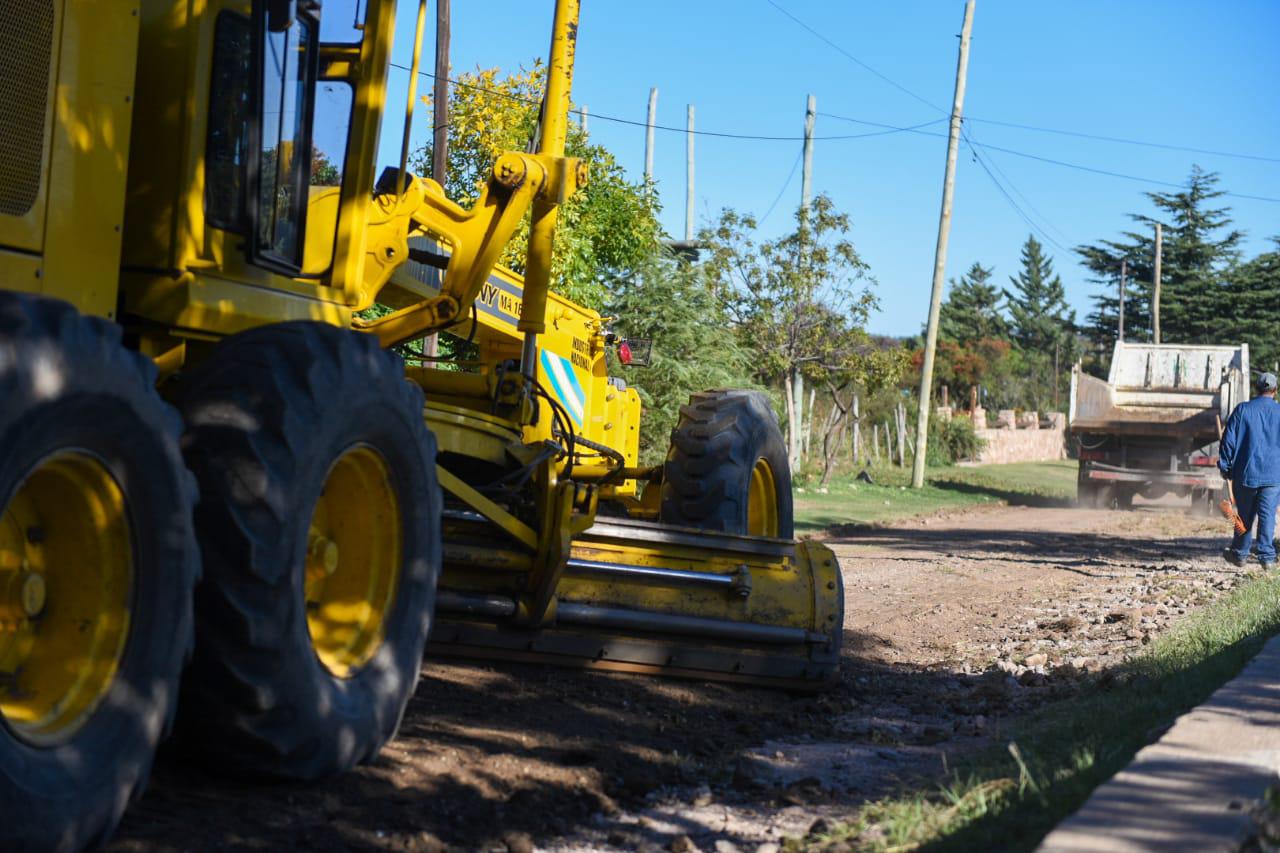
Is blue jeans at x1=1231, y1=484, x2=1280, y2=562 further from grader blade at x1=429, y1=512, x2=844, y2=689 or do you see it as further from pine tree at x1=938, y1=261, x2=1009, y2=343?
pine tree at x1=938, y1=261, x2=1009, y2=343

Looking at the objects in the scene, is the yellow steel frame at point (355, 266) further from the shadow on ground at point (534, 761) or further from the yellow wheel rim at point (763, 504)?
the yellow wheel rim at point (763, 504)

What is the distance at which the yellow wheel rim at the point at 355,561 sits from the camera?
501cm

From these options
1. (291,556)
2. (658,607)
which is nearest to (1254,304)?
(658,607)

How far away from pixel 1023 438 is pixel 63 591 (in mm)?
46258

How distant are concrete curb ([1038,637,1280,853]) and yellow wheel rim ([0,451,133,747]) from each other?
2.42 m

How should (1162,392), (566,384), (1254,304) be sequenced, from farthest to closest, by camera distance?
(1254,304), (1162,392), (566,384)

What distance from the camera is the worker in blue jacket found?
13969 mm

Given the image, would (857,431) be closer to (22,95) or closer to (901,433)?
(901,433)

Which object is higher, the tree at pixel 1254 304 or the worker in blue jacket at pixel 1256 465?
the tree at pixel 1254 304

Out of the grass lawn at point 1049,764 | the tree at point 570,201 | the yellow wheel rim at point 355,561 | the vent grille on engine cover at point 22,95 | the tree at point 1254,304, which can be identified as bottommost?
the grass lawn at point 1049,764

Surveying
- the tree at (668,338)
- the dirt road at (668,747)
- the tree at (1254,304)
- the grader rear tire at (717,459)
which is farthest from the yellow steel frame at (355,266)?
the tree at (1254,304)

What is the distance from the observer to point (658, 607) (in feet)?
22.8

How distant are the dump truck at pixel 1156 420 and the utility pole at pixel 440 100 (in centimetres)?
Result: 1315

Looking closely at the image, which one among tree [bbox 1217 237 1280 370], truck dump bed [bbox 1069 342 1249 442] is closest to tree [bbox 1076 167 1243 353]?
tree [bbox 1217 237 1280 370]
